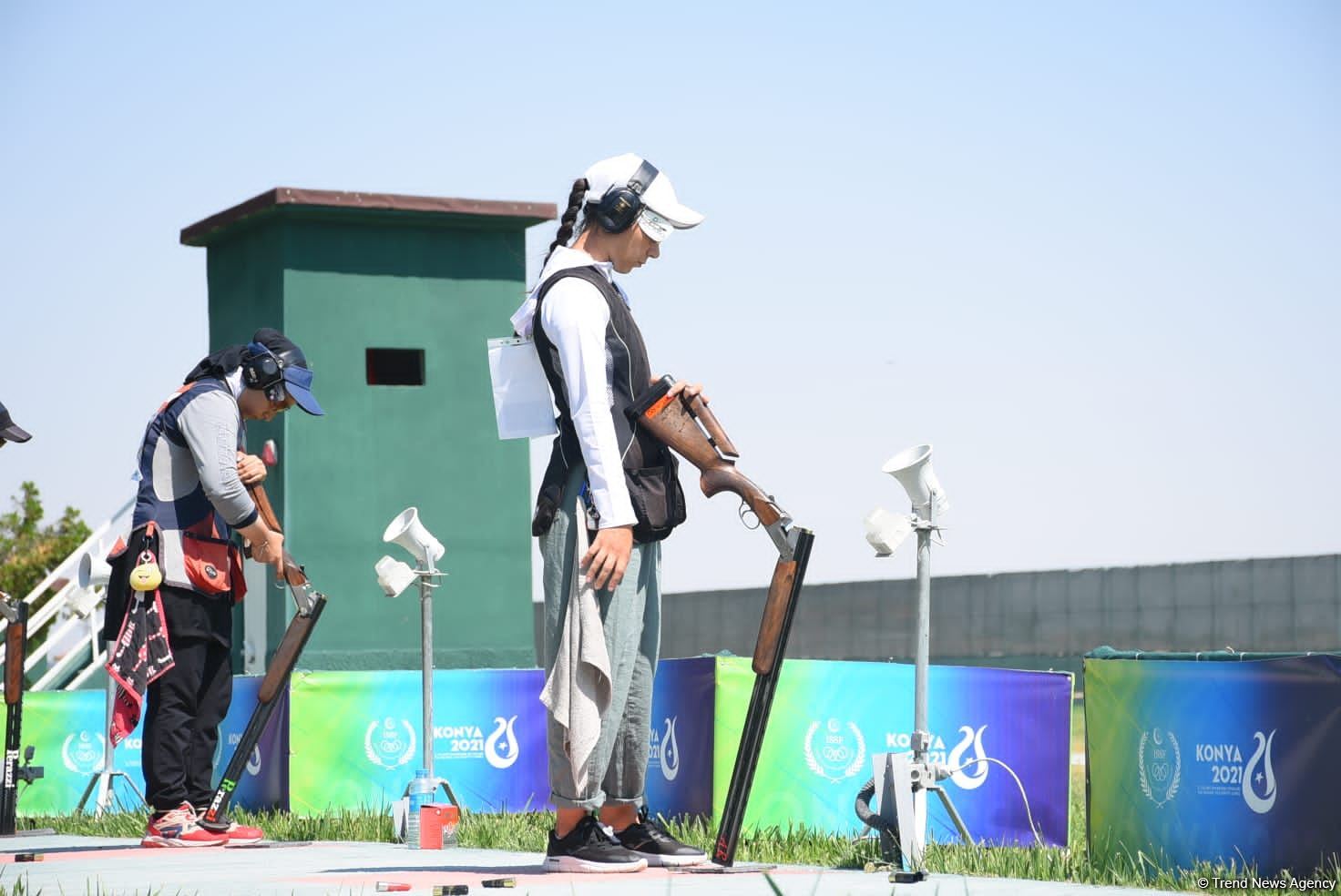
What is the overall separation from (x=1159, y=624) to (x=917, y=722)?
16.3 meters

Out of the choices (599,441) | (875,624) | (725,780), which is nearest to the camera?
(599,441)

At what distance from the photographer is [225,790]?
21.5ft

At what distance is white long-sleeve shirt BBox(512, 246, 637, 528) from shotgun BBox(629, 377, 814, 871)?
5.2 inches

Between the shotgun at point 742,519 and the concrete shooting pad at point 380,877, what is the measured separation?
0.81ft

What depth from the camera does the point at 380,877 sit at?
15.8 feet

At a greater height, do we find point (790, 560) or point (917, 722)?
point (790, 560)

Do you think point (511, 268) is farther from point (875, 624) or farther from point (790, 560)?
point (790, 560)

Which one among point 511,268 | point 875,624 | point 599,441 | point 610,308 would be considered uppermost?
point 511,268

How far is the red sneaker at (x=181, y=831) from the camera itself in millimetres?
6203

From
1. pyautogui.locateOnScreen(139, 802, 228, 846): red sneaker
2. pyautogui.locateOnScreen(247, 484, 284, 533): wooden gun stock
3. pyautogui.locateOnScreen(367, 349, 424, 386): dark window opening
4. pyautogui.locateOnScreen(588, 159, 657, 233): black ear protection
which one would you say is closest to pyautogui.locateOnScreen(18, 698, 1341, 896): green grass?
pyautogui.locateOnScreen(139, 802, 228, 846): red sneaker

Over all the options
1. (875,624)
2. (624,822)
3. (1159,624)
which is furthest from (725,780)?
(875,624)

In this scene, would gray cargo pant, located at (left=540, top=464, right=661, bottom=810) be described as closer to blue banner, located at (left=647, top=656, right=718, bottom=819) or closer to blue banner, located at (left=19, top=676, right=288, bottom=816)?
blue banner, located at (left=647, top=656, right=718, bottom=819)

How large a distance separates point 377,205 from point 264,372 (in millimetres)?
9584

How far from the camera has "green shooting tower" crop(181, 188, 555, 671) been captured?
51.3 ft
